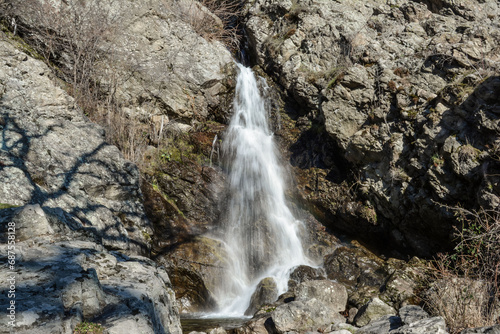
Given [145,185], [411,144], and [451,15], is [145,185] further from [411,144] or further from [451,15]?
[451,15]

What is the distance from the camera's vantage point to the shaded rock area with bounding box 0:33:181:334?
2547mm

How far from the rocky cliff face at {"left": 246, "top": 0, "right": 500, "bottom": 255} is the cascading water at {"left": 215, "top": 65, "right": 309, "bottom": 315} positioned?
1051 millimetres

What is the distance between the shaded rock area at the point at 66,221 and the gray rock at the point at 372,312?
13.3ft

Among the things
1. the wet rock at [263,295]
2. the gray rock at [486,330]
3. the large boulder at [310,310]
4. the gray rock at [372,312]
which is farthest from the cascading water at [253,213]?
the gray rock at [486,330]

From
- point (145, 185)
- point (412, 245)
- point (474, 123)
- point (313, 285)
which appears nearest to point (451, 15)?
point (474, 123)

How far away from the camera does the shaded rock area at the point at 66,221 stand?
2547 mm

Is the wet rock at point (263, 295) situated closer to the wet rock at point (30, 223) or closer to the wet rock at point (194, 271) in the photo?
the wet rock at point (194, 271)

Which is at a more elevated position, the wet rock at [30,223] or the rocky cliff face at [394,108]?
the rocky cliff face at [394,108]

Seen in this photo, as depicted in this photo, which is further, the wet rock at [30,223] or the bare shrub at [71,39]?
the bare shrub at [71,39]

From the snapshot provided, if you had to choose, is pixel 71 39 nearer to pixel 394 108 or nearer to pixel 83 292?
pixel 394 108

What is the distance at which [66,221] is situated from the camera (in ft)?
14.8

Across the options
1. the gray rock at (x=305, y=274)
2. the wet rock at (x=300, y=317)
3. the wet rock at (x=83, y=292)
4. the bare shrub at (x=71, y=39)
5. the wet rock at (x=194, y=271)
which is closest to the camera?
the wet rock at (x=83, y=292)

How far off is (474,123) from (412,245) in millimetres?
3783

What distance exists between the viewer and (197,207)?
382 inches
